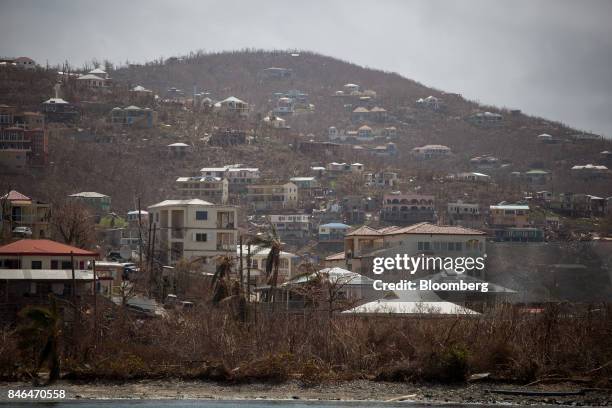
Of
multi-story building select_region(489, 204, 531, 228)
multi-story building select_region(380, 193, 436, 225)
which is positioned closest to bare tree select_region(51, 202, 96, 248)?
multi-story building select_region(380, 193, 436, 225)

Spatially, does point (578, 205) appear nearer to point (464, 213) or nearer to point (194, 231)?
point (464, 213)

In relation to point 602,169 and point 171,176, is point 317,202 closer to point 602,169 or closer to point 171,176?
point 171,176

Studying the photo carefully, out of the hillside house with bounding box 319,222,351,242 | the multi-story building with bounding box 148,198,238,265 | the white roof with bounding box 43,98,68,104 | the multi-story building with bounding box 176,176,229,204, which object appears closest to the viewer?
the multi-story building with bounding box 148,198,238,265

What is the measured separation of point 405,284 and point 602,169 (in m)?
123

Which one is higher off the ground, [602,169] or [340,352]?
[602,169]

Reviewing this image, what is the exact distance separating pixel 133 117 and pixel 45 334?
115 m

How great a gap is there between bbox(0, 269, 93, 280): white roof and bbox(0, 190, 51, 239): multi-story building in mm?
21835

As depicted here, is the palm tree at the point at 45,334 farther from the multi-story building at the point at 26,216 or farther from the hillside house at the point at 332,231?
the hillside house at the point at 332,231

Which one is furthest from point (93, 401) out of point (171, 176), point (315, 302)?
point (171, 176)

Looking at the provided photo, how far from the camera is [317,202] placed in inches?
5871

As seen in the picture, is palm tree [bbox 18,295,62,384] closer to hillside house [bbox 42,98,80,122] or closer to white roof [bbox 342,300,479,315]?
white roof [bbox 342,300,479,315]

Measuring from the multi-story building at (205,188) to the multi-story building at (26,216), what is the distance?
46.6m

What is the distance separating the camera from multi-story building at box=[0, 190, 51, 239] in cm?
8504

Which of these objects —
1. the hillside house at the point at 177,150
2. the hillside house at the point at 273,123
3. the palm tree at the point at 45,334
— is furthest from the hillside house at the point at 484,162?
the palm tree at the point at 45,334
